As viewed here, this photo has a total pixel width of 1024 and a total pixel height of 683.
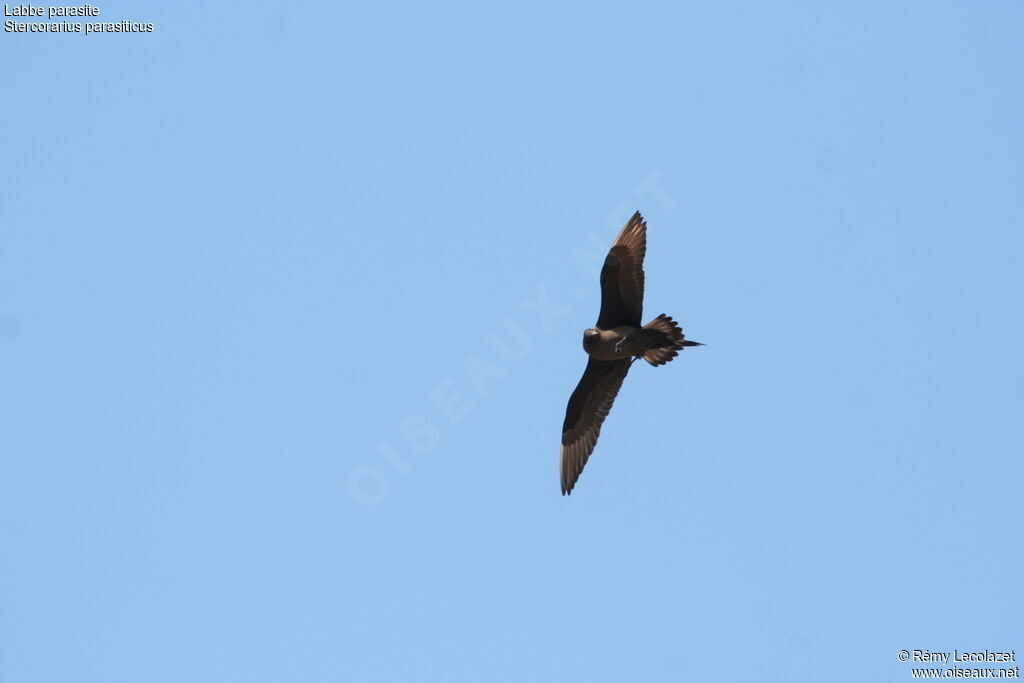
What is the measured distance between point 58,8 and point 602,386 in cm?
1040

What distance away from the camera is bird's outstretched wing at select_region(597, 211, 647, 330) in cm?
1655

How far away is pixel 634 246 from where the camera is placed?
1655 cm

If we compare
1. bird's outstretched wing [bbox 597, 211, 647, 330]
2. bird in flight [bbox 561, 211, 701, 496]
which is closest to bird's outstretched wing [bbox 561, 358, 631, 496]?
bird in flight [bbox 561, 211, 701, 496]

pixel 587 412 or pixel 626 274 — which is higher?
pixel 626 274

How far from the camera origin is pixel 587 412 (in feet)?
58.9

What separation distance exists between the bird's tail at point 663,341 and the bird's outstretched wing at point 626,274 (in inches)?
18.1

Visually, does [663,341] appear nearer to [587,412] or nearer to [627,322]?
[627,322]

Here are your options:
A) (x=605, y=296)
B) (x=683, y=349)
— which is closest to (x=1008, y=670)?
(x=683, y=349)

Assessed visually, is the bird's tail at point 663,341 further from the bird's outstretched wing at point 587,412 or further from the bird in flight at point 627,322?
the bird's outstretched wing at point 587,412

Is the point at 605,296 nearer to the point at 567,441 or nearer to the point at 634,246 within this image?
the point at 634,246

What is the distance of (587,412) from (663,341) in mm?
2226

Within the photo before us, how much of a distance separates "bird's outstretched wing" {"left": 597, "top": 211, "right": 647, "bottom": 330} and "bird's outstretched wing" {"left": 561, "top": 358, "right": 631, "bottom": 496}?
1089 mm

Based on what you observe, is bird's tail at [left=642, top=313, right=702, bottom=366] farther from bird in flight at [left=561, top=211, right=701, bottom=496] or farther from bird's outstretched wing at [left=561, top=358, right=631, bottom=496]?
bird's outstretched wing at [left=561, top=358, right=631, bottom=496]

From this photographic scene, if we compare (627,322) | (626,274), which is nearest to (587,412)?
(627,322)
